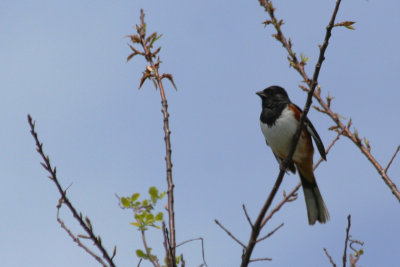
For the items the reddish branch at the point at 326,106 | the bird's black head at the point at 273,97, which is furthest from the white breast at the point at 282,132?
the reddish branch at the point at 326,106

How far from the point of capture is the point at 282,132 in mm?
5348

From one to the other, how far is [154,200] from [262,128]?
342 cm

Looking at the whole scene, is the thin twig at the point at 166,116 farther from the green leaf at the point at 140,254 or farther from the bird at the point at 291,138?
the bird at the point at 291,138

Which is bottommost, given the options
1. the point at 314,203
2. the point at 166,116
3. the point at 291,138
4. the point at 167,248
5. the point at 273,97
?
the point at 167,248

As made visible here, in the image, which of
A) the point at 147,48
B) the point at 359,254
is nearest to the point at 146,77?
the point at 147,48

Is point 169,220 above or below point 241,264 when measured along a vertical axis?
above

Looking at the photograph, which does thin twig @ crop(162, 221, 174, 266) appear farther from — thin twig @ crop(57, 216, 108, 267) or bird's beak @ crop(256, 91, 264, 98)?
bird's beak @ crop(256, 91, 264, 98)

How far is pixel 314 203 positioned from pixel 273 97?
4.07 ft

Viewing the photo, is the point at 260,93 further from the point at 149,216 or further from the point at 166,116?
the point at 149,216

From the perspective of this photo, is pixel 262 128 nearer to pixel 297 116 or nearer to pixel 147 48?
pixel 297 116

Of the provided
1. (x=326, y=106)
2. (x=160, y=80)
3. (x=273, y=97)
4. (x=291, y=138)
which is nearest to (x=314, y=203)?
(x=291, y=138)

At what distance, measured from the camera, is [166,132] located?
2.48 m

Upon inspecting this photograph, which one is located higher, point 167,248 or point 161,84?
point 161,84

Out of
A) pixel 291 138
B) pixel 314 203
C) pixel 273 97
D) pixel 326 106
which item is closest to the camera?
pixel 326 106
